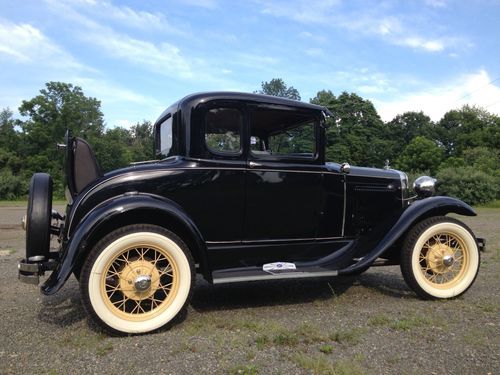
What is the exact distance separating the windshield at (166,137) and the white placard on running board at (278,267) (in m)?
1.51

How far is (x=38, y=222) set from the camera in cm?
369

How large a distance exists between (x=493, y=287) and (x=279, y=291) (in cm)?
246

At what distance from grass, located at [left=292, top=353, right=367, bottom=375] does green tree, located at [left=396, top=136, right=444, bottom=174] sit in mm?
53553

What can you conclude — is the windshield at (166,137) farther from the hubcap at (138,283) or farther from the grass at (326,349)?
the grass at (326,349)

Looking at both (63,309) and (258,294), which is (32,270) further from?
(258,294)

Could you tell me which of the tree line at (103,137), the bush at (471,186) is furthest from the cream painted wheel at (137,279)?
the tree line at (103,137)

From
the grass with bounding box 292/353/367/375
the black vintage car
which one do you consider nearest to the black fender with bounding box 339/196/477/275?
the black vintage car

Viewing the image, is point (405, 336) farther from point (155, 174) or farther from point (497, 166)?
point (497, 166)

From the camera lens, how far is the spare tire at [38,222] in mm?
3658

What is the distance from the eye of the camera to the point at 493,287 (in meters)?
4.86

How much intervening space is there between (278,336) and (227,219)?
1.19 m

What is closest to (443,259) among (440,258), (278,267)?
(440,258)

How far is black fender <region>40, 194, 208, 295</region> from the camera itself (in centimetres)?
330

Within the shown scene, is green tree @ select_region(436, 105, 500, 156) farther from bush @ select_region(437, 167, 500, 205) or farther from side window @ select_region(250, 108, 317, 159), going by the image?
side window @ select_region(250, 108, 317, 159)
